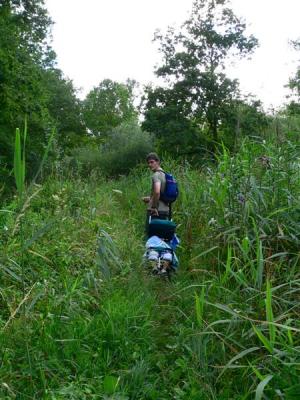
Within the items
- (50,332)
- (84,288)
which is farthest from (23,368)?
(84,288)

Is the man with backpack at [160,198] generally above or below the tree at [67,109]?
below

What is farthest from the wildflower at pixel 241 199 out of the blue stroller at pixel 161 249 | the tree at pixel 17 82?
the tree at pixel 17 82

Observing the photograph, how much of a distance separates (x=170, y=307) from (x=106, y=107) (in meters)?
45.3

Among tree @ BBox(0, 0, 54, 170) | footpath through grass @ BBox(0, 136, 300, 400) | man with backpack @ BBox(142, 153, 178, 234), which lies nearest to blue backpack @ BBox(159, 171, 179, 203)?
man with backpack @ BBox(142, 153, 178, 234)

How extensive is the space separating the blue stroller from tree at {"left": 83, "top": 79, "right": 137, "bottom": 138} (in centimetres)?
3942

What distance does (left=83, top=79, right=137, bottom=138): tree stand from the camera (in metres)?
45.1

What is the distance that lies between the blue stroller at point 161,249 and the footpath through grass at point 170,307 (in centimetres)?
18

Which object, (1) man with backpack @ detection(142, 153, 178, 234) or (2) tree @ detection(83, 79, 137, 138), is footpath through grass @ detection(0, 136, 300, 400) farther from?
(2) tree @ detection(83, 79, 137, 138)

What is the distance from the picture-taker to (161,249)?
5363 millimetres

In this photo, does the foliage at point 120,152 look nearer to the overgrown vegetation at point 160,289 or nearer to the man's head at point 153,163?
the overgrown vegetation at point 160,289

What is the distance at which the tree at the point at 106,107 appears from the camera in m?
45.1

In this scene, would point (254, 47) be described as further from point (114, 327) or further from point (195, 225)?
point (114, 327)

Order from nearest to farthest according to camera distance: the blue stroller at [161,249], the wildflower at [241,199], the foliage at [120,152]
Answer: the wildflower at [241,199] → the blue stroller at [161,249] → the foliage at [120,152]

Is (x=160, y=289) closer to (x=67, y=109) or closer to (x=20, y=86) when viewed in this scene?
(x=20, y=86)
